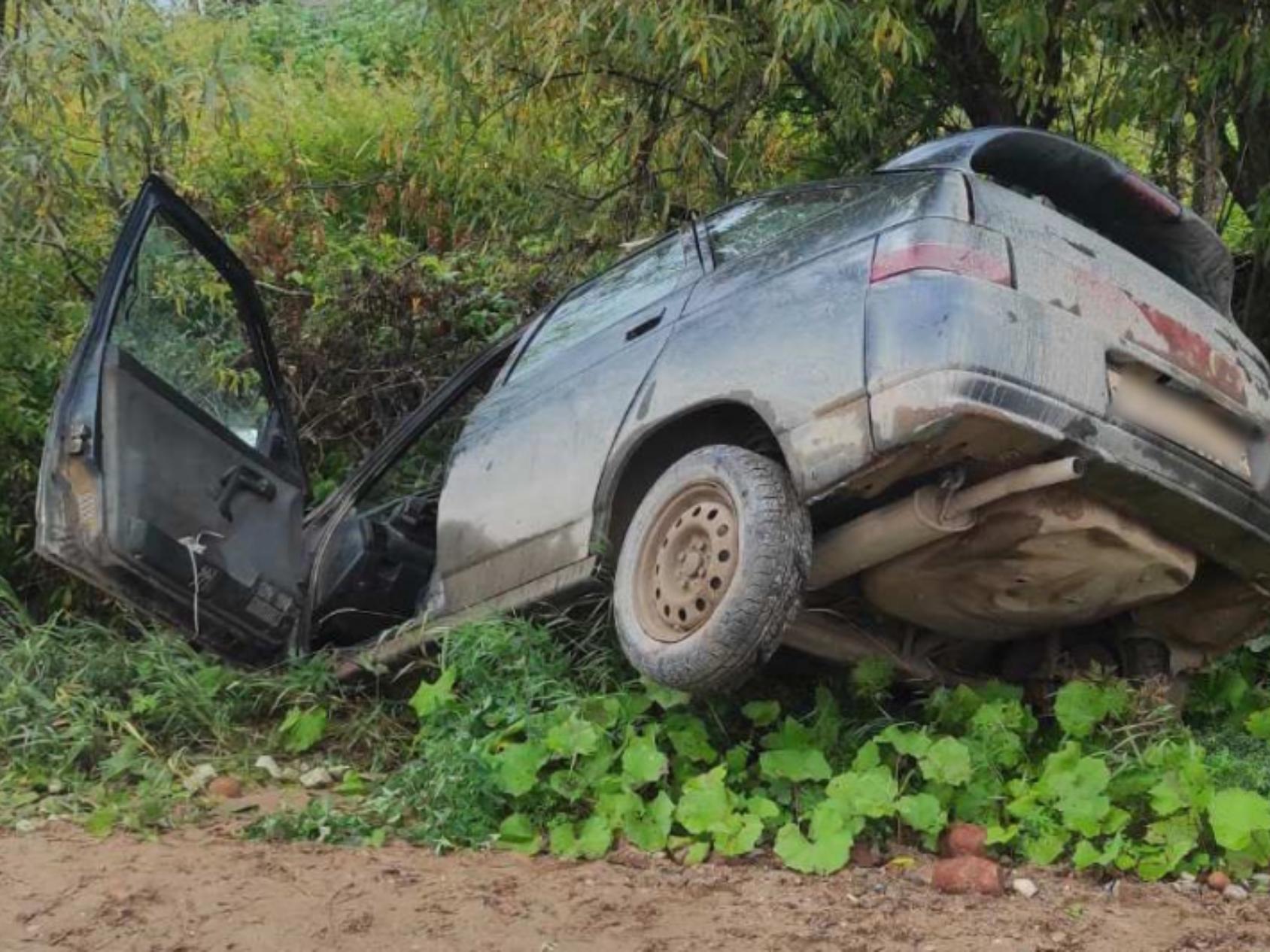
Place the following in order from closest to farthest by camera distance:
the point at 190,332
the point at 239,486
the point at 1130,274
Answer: the point at 1130,274
the point at 239,486
the point at 190,332

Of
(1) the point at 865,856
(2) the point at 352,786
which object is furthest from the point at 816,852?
(2) the point at 352,786

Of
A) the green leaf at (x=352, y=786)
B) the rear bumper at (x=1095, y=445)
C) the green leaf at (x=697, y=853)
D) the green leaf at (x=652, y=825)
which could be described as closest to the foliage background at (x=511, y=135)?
the rear bumper at (x=1095, y=445)

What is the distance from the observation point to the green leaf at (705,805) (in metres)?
4.22

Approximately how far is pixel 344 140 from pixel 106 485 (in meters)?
6.47

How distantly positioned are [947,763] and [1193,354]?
1328 millimetres

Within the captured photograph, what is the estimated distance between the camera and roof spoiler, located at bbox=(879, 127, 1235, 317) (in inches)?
175

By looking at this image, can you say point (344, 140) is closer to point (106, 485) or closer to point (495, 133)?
point (495, 133)

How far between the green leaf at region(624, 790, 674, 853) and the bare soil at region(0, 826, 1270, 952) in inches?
1.8

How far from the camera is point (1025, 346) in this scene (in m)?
3.64

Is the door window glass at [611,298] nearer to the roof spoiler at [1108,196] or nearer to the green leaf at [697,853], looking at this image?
the roof spoiler at [1108,196]

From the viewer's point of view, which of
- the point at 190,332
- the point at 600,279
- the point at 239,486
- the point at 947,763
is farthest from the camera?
the point at 190,332

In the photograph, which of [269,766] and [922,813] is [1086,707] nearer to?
[922,813]

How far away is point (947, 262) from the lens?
12.3ft

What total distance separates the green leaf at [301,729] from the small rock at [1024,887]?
2.69m
